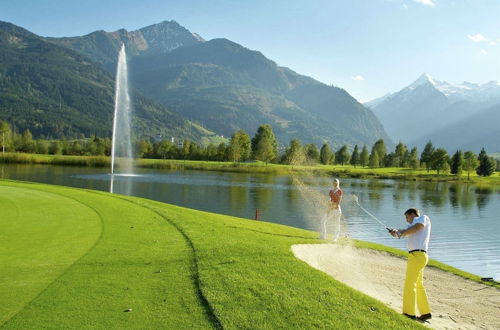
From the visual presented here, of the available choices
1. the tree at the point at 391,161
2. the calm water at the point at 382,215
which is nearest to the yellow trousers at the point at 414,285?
the calm water at the point at 382,215

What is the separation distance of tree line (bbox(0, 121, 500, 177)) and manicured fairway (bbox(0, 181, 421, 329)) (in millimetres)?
117029

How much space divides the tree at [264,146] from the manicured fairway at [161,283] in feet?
400

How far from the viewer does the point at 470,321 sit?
1253 centimetres

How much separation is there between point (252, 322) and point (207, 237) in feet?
28.2

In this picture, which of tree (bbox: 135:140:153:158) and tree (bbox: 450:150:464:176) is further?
tree (bbox: 135:140:153:158)

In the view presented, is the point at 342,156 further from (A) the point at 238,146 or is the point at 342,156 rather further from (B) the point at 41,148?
(B) the point at 41,148

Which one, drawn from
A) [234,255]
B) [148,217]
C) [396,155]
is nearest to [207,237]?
[234,255]

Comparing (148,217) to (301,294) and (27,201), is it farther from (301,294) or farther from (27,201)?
(301,294)

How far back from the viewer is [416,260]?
10844 mm

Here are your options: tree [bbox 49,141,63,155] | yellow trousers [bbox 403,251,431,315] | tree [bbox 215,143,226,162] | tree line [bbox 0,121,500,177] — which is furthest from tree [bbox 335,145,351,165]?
yellow trousers [bbox 403,251,431,315]

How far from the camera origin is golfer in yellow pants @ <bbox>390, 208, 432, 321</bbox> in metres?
10.8

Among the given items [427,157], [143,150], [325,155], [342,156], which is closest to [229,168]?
[325,155]

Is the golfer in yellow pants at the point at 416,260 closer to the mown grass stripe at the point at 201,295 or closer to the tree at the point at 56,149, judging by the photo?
the mown grass stripe at the point at 201,295

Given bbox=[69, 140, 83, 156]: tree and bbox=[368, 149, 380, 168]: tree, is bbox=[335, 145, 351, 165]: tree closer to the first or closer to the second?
bbox=[368, 149, 380, 168]: tree
